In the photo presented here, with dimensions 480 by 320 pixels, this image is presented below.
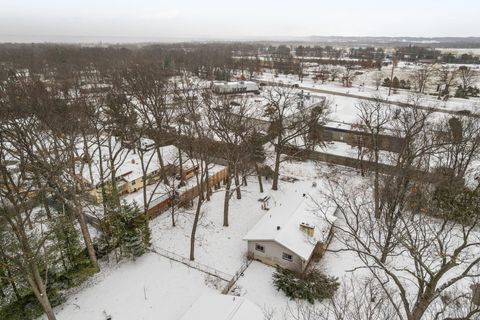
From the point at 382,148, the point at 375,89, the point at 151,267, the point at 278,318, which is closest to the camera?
the point at 278,318

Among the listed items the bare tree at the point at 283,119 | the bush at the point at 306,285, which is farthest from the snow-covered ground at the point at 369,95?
the bush at the point at 306,285

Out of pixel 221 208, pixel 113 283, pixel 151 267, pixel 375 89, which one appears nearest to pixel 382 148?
pixel 221 208

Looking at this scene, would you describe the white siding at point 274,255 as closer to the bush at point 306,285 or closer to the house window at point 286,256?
the house window at point 286,256

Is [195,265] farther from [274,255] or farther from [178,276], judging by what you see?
[274,255]

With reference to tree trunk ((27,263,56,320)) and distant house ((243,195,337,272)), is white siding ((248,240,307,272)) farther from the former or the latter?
tree trunk ((27,263,56,320))

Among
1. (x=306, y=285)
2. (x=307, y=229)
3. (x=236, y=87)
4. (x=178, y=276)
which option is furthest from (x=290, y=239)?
(x=236, y=87)

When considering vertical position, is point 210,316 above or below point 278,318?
above

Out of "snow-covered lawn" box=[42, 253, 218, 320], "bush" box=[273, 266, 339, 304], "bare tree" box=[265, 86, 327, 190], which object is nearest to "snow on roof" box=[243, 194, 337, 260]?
"bush" box=[273, 266, 339, 304]

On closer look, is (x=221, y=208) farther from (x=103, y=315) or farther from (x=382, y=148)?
(x=382, y=148)
